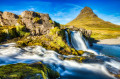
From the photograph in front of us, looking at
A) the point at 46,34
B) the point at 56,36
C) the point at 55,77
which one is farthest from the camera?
the point at 46,34

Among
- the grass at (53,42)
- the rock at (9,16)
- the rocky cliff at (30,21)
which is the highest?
the rock at (9,16)

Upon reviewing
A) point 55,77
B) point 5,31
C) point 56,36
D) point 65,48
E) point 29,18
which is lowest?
point 55,77

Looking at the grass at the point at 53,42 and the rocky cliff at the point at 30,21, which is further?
the rocky cliff at the point at 30,21

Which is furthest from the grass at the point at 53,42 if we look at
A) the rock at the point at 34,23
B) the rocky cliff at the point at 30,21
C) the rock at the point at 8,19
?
the rock at the point at 8,19

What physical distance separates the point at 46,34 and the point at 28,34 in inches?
176

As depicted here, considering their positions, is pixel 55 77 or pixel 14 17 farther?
pixel 14 17

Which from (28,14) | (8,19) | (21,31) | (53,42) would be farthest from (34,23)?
(53,42)

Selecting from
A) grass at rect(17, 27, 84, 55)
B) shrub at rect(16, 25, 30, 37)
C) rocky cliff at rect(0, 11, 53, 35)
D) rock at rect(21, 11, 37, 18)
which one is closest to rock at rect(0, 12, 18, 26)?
rocky cliff at rect(0, 11, 53, 35)

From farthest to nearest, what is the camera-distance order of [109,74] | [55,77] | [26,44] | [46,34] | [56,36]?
1. [46,34]
2. [56,36]
3. [26,44]
4. [109,74]
5. [55,77]

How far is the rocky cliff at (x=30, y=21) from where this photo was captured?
754 inches

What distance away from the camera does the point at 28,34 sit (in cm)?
1794

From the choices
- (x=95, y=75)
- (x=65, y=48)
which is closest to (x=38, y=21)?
(x=65, y=48)

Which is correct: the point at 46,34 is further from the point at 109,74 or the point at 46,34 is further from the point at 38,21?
the point at 109,74

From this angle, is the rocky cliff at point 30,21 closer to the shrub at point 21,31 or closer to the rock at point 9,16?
the rock at point 9,16
